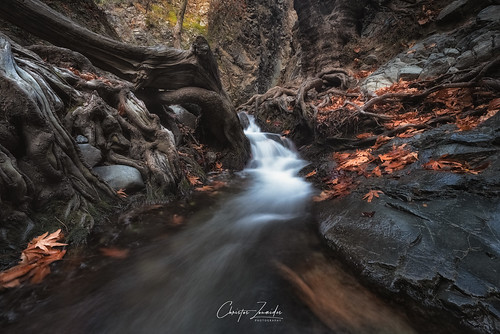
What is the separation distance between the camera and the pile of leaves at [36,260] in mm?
1653

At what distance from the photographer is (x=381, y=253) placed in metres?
1.86

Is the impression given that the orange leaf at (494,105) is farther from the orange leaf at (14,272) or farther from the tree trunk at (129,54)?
the orange leaf at (14,272)

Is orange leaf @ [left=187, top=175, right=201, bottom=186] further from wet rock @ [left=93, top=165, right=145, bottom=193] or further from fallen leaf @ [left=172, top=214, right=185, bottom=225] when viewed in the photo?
fallen leaf @ [left=172, top=214, right=185, bottom=225]

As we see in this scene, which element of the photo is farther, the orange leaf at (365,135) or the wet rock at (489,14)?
the wet rock at (489,14)

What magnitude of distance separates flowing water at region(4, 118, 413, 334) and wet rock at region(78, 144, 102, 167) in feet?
5.34

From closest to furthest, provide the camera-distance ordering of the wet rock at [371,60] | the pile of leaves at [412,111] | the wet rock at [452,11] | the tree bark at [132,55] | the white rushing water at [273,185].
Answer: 1. the white rushing water at [273,185]
2. the pile of leaves at [412,111]
3. the tree bark at [132,55]
4. the wet rock at [452,11]
5. the wet rock at [371,60]

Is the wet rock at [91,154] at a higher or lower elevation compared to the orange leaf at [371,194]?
higher

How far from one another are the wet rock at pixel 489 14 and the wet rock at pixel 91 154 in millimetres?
9328

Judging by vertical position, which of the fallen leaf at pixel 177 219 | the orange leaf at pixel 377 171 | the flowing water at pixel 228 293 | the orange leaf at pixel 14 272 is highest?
the orange leaf at pixel 377 171

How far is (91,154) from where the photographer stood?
3062 millimetres

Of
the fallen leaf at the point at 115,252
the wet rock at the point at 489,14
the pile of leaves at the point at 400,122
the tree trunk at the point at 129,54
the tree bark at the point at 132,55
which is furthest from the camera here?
the wet rock at the point at 489,14

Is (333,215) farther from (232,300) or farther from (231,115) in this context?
(231,115)

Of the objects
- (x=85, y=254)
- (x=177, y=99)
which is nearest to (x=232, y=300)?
(x=85, y=254)

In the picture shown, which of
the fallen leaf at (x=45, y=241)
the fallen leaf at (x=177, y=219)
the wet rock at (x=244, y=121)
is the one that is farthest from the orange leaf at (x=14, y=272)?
the wet rock at (x=244, y=121)
